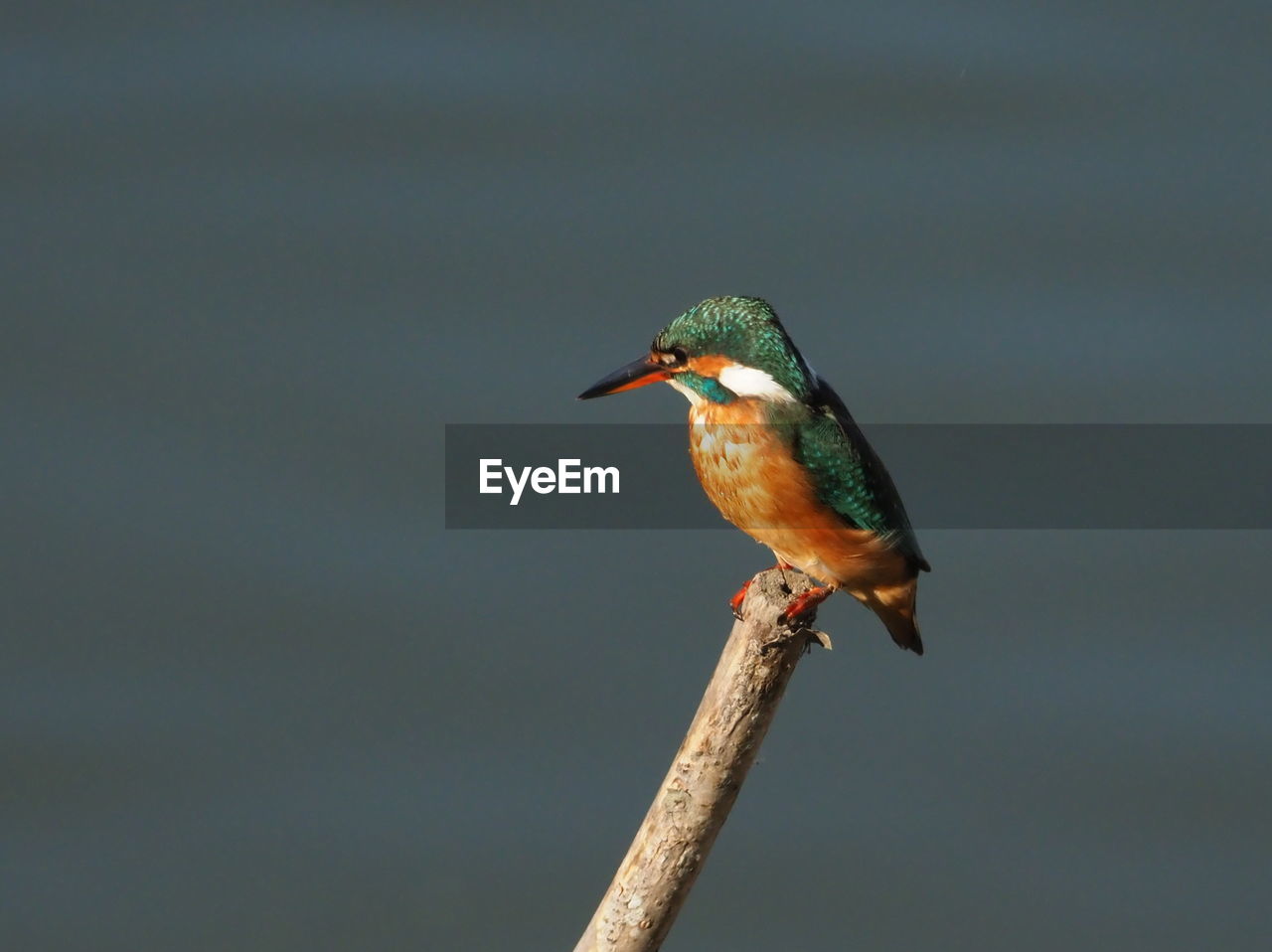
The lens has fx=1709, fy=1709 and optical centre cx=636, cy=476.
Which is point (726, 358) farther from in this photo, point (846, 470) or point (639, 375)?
point (846, 470)

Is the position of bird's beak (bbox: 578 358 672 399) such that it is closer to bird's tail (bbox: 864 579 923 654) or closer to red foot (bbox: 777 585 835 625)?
red foot (bbox: 777 585 835 625)

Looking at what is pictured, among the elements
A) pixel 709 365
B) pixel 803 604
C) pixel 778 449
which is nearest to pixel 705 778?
pixel 803 604

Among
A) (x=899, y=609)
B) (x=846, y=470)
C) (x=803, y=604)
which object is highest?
(x=846, y=470)

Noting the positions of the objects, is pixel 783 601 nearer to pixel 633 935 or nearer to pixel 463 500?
pixel 633 935

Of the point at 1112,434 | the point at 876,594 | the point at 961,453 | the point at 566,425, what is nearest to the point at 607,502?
the point at 566,425

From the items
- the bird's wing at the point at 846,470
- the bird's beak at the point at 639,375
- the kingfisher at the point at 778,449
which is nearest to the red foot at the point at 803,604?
the kingfisher at the point at 778,449

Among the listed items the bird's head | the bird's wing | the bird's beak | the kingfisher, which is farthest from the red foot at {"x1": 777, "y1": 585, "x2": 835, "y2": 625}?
the bird's beak

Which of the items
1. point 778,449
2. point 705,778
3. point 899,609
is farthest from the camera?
point 899,609
